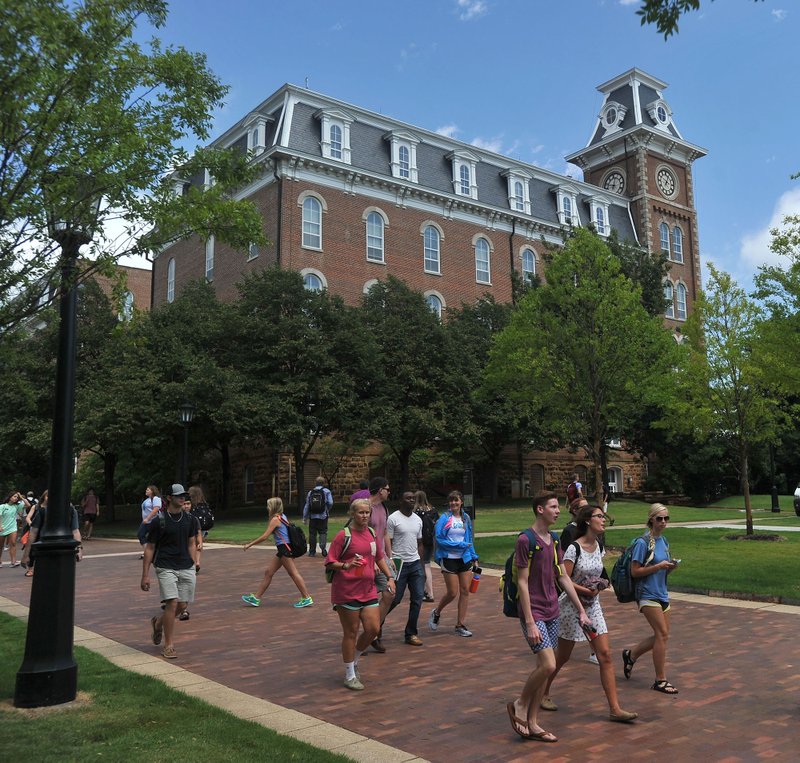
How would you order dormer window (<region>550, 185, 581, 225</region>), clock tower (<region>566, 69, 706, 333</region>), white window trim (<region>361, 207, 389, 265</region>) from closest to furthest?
white window trim (<region>361, 207, 389, 265</region>)
dormer window (<region>550, 185, 581, 225</region>)
clock tower (<region>566, 69, 706, 333</region>)

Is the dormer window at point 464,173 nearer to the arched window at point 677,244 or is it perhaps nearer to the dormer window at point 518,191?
the dormer window at point 518,191

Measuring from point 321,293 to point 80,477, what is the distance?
2448 centimetres

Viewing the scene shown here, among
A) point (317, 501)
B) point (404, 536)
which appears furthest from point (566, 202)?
point (404, 536)

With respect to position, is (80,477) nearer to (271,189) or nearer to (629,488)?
(271,189)

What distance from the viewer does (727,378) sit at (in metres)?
20.8

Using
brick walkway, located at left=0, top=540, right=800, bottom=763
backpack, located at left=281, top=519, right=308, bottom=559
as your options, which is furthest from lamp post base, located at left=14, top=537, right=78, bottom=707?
backpack, located at left=281, top=519, right=308, bottom=559

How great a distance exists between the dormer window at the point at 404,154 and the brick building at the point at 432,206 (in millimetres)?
72

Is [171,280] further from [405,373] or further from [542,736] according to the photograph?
[542,736]

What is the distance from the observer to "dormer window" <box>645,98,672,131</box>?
55156 millimetres

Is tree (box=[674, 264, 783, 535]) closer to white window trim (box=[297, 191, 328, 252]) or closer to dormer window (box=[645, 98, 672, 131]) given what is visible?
white window trim (box=[297, 191, 328, 252])

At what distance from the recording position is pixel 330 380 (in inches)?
1243

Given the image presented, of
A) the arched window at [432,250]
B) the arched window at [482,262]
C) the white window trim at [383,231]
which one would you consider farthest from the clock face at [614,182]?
the white window trim at [383,231]

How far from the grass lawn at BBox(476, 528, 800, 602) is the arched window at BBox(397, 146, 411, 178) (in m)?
26.8

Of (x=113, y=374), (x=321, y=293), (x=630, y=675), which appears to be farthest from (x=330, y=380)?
(x=630, y=675)
